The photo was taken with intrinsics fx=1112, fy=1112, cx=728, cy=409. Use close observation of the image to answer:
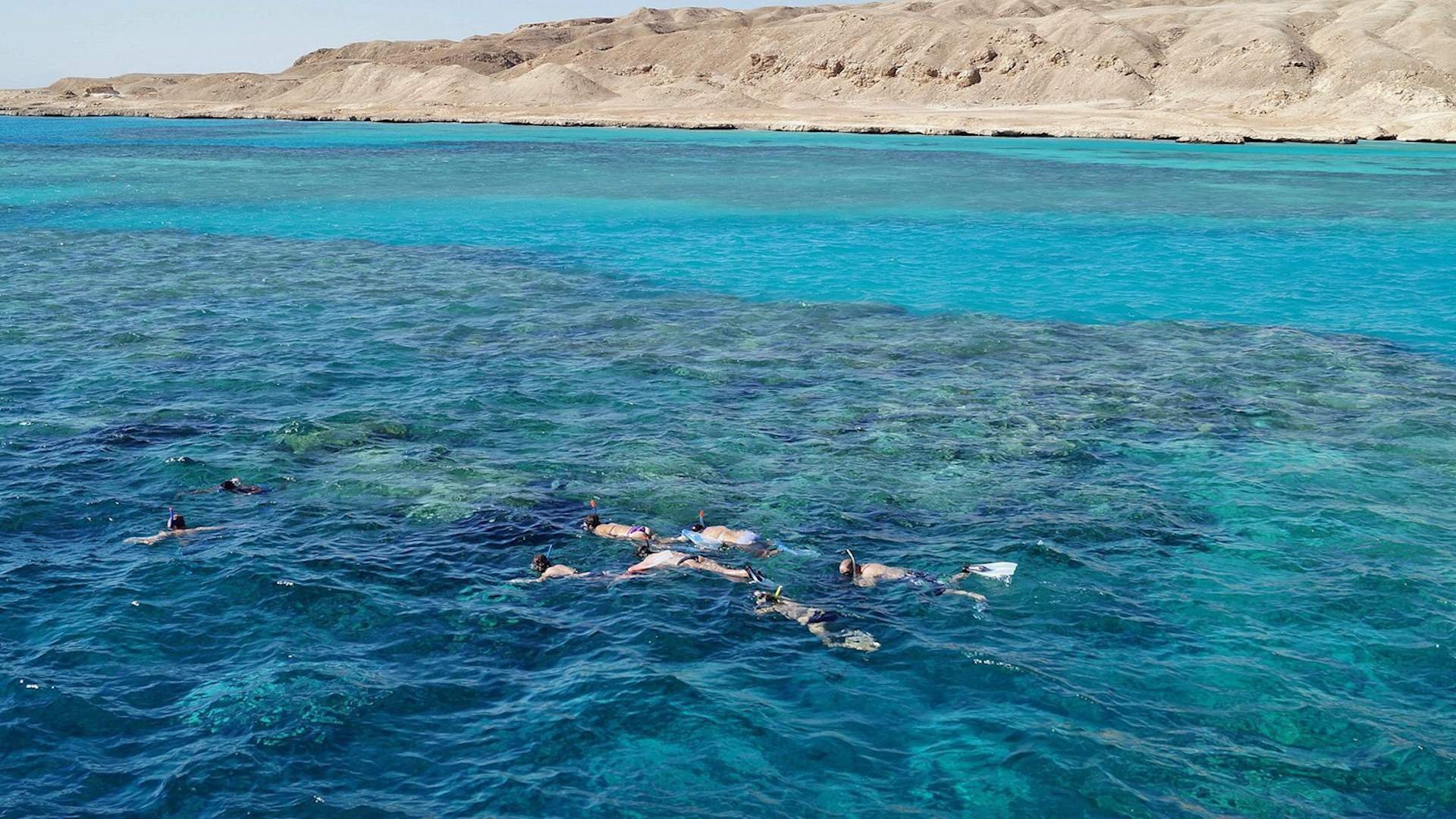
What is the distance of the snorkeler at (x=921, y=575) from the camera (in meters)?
19.7

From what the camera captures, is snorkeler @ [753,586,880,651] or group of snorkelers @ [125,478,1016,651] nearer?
snorkeler @ [753,586,880,651]

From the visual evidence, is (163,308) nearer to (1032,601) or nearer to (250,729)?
(250,729)

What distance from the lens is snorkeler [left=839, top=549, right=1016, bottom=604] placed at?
776 inches

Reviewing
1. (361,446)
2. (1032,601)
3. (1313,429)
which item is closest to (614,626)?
(1032,601)

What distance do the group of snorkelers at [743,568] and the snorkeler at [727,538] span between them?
14mm

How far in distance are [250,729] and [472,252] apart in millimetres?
42980

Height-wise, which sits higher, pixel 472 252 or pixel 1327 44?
pixel 1327 44

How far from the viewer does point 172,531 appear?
854 inches

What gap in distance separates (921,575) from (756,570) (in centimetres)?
297

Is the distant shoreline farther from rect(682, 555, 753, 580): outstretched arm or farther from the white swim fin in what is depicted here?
rect(682, 555, 753, 580): outstretched arm

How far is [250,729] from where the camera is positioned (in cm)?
1547

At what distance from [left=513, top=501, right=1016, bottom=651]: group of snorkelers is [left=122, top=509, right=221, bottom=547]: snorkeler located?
6957 millimetres

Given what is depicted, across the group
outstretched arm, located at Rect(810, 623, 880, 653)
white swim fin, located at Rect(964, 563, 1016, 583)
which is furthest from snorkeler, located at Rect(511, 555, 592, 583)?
white swim fin, located at Rect(964, 563, 1016, 583)

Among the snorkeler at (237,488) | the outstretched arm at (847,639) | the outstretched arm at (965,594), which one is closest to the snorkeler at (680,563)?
the outstretched arm at (847,639)
